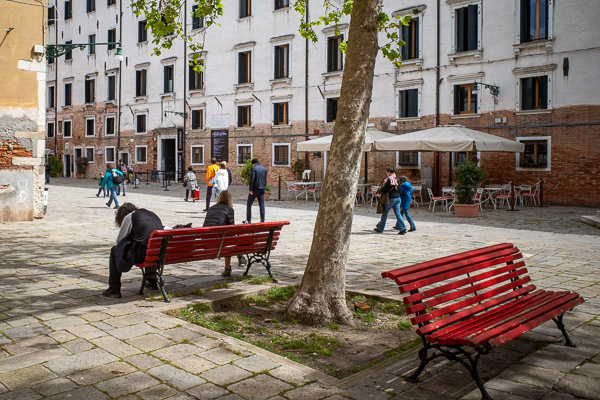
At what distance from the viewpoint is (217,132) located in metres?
33.3

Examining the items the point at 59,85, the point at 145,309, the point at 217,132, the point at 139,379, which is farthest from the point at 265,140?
the point at 139,379

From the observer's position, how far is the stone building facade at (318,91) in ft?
68.5

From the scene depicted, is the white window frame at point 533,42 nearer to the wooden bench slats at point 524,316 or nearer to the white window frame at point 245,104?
the white window frame at point 245,104

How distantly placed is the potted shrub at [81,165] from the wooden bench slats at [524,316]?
40957 mm

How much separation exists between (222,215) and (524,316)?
14.0 ft

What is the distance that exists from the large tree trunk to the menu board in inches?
1094

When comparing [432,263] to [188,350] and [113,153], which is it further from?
[113,153]

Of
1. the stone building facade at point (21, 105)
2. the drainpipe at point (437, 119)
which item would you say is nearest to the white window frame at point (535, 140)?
the drainpipe at point (437, 119)

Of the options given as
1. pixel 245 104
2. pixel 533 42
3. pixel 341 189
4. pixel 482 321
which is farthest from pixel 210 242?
pixel 245 104

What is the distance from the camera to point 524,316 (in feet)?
13.6

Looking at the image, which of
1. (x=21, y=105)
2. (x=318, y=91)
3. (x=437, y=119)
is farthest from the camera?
(x=318, y=91)

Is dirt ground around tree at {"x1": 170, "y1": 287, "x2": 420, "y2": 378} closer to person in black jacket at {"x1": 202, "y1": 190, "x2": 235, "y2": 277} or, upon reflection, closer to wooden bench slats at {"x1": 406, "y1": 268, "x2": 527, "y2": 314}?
wooden bench slats at {"x1": 406, "y1": 268, "x2": 527, "y2": 314}

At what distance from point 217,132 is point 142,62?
8475 mm

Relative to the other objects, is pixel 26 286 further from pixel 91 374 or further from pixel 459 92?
pixel 459 92
